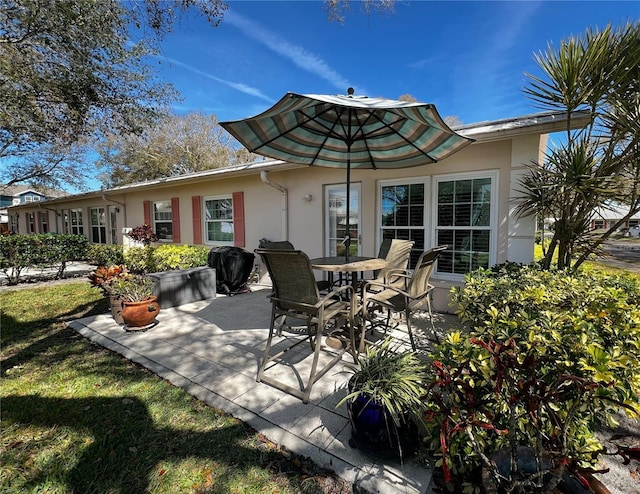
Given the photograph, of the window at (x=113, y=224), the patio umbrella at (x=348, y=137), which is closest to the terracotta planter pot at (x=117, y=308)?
the patio umbrella at (x=348, y=137)

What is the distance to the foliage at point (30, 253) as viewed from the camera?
797cm

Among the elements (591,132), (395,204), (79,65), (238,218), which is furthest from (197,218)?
(591,132)

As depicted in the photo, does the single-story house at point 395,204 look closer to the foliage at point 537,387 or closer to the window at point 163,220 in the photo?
the window at point 163,220

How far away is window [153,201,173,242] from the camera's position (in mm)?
9820

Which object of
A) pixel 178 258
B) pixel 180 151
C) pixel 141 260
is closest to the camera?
pixel 178 258

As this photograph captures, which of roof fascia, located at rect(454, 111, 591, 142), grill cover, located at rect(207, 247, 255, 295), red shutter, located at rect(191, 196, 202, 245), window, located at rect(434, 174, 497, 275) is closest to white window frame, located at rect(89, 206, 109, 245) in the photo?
red shutter, located at rect(191, 196, 202, 245)

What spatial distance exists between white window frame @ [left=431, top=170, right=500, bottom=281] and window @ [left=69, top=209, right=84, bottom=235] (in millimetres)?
16530

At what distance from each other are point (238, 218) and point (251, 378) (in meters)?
5.45

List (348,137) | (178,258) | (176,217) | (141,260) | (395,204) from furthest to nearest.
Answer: (176,217), (141,260), (178,258), (395,204), (348,137)

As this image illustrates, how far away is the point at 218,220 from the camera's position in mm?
8383

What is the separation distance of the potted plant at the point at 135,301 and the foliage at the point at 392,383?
130 inches

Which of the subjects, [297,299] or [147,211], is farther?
[147,211]

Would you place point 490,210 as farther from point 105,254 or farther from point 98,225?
point 98,225

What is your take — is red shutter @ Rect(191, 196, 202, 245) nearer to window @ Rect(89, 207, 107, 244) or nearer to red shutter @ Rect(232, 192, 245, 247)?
red shutter @ Rect(232, 192, 245, 247)
